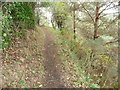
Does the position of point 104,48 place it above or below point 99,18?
below

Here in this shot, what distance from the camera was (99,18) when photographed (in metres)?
6.80

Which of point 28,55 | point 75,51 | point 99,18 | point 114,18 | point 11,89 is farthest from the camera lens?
point 75,51

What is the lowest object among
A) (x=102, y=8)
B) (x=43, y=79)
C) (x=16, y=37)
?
(x=43, y=79)

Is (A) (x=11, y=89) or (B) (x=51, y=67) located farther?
(B) (x=51, y=67)

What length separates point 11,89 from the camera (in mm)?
3131

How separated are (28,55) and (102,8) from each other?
6205mm

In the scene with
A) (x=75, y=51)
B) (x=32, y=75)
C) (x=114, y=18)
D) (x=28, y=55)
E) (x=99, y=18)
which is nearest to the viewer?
(x=32, y=75)

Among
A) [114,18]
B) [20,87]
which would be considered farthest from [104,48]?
[20,87]

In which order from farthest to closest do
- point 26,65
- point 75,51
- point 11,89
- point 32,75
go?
point 75,51
point 26,65
point 32,75
point 11,89

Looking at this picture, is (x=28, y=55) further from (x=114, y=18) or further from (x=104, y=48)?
(x=114, y=18)

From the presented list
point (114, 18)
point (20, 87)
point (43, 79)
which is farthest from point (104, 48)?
point (20, 87)

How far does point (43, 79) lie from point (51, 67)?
0.98m

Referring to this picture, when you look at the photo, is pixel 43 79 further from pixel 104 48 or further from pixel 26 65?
pixel 104 48

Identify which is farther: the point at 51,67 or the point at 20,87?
the point at 51,67
